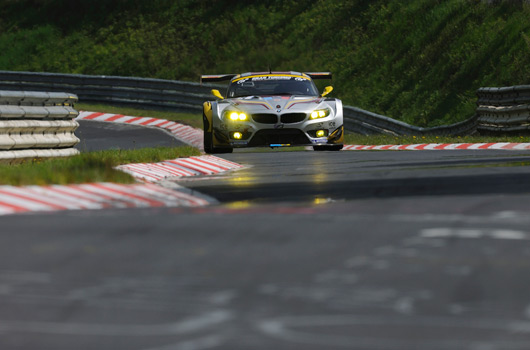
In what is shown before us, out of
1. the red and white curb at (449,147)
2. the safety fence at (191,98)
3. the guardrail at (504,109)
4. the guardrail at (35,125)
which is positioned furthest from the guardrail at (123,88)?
the guardrail at (35,125)

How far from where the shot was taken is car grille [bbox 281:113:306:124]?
16469mm

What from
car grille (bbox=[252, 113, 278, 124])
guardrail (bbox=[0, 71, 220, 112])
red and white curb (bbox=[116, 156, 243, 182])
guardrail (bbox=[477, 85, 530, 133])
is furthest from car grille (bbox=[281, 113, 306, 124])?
guardrail (bbox=[0, 71, 220, 112])

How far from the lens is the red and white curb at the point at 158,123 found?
25.0 meters

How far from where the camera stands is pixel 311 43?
128ft

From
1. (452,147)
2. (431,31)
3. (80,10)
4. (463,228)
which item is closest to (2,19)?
(80,10)

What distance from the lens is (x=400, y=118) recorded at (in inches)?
1203

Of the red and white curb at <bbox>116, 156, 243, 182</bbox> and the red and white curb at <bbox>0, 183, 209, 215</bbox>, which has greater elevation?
the red and white curb at <bbox>0, 183, 209, 215</bbox>

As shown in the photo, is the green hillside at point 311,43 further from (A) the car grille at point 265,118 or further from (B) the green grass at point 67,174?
(B) the green grass at point 67,174

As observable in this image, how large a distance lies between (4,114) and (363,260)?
29.2 ft

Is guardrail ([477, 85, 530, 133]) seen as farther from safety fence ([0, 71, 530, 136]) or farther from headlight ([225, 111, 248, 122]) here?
headlight ([225, 111, 248, 122])

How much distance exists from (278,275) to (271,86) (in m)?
12.6

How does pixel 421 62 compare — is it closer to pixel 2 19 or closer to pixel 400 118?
pixel 400 118

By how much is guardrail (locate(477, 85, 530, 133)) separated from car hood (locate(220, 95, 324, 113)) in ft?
19.4

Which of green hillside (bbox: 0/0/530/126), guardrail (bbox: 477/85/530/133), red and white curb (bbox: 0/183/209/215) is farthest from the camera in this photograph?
green hillside (bbox: 0/0/530/126)
